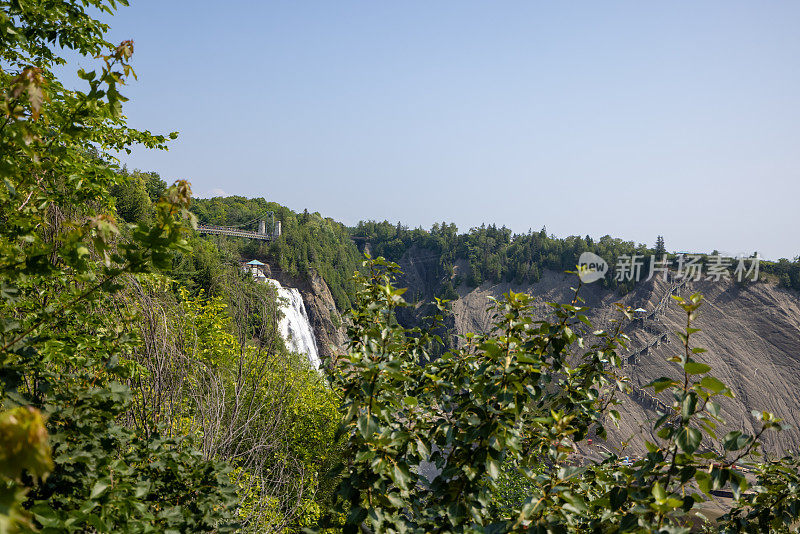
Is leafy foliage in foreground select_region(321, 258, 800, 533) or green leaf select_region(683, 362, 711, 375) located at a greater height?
green leaf select_region(683, 362, 711, 375)

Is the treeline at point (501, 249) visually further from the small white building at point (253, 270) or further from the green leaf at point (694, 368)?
the green leaf at point (694, 368)

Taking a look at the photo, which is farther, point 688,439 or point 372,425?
point 372,425

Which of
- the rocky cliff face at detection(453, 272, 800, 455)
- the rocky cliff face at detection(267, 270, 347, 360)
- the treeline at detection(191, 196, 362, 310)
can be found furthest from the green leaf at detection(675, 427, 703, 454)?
the rocky cliff face at detection(453, 272, 800, 455)

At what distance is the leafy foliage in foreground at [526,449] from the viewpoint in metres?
2.00

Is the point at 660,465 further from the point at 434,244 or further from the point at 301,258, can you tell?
the point at 434,244

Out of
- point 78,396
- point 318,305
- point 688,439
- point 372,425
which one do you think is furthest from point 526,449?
point 318,305

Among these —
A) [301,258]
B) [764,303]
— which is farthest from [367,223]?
[764,303]

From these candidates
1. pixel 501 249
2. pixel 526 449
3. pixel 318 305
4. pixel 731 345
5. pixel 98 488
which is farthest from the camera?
pixel 501 249

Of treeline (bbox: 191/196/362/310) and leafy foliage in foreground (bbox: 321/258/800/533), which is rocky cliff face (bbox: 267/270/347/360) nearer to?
treeline (bbox: 191/196/362/310)

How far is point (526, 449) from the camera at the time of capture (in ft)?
10.9

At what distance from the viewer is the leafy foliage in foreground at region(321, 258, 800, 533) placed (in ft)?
6.57

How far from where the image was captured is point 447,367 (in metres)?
3.43

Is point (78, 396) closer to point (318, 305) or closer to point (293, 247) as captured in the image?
point (318, 305)

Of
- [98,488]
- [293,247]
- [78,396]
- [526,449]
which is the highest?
[293,247]
